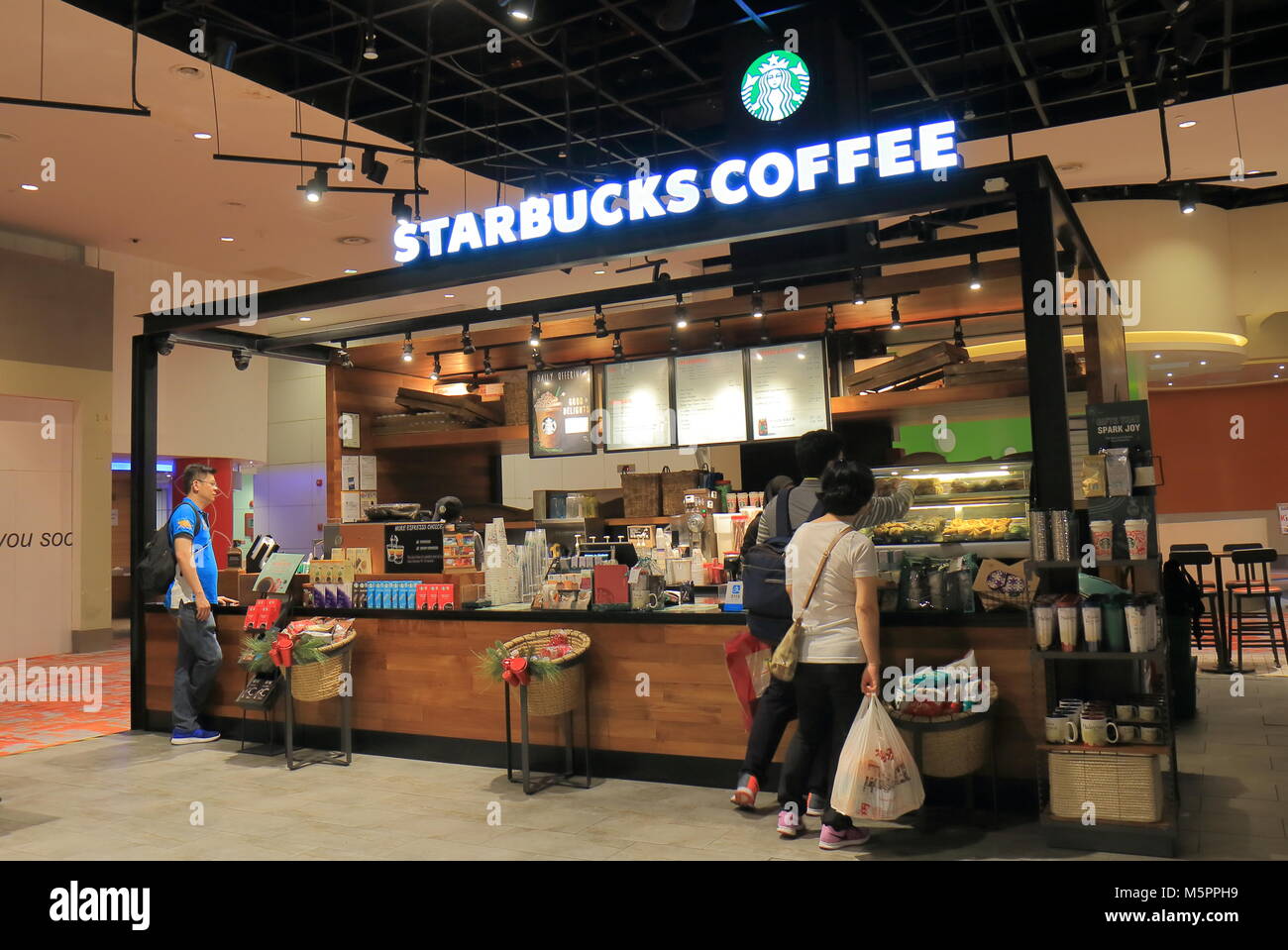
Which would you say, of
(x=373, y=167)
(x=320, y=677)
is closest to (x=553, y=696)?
(x=320, y=677)

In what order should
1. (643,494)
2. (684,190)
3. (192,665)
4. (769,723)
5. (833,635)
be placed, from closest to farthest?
(833,635) → (769,723) → (684,190) → (192,665) → (643,494)

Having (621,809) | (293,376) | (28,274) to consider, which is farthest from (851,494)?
(293,376)

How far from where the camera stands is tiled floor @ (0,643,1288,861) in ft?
13.8

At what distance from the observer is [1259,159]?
10.6 metres

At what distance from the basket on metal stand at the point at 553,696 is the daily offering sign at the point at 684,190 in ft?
7.70

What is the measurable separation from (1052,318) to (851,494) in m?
1.26

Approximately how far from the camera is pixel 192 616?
266 inches

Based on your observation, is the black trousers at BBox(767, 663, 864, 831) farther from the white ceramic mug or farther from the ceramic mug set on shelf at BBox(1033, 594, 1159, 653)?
the white ceramic mug

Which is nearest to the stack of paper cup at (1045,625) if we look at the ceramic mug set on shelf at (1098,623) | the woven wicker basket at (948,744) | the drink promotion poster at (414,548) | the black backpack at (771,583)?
the ceramic mug set on shelf at (1098,623)

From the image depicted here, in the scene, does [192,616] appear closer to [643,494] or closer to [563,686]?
[563,686]

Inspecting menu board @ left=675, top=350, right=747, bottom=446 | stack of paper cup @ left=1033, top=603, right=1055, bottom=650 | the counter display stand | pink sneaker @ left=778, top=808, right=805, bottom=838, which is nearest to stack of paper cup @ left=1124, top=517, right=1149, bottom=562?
the counter display stand

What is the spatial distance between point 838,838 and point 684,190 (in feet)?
11.2

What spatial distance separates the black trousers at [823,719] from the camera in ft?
13.7

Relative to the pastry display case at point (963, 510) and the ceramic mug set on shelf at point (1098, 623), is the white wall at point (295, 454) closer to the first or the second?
the pastry display case at point (963, 510)
